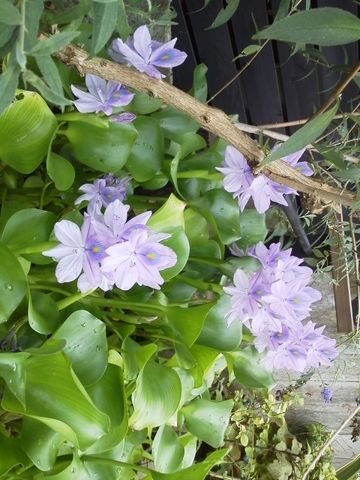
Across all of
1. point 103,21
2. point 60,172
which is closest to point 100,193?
point 60,172

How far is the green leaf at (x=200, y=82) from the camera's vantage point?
92 cm

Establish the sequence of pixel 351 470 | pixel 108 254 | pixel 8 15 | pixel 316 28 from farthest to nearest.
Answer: pixel 351 470 < pixel 108 254 < pixel 316 28 < pixel 8 15

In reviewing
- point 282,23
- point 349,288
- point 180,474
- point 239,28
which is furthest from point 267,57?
point 282,23

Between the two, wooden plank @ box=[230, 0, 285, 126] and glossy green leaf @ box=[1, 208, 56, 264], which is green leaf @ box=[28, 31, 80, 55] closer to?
glossy green leaf @ box=[1, 208, 56, 264]

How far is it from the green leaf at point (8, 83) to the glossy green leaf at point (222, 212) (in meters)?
0.57

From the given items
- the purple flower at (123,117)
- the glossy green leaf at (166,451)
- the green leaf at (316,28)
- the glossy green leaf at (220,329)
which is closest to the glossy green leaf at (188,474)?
the glossy green leaf at (166,451)

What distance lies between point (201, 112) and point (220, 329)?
377 mm

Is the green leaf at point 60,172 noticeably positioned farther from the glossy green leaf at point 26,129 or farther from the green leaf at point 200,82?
the green leaf at point 200,82

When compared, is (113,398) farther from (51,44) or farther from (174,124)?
(51,44)

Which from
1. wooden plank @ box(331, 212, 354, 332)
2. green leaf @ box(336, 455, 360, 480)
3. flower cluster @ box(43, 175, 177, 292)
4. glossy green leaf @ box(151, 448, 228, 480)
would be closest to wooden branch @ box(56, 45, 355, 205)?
flower cluster @ box(43, 175, 177, 292)

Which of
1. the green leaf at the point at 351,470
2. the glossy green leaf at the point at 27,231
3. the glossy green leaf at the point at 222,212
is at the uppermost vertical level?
the glossy green leaf at the point at 27,231

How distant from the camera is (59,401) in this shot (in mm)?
724

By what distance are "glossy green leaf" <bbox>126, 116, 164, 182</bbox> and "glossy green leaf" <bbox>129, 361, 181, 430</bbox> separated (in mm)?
283

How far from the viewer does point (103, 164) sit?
31.5 inches
